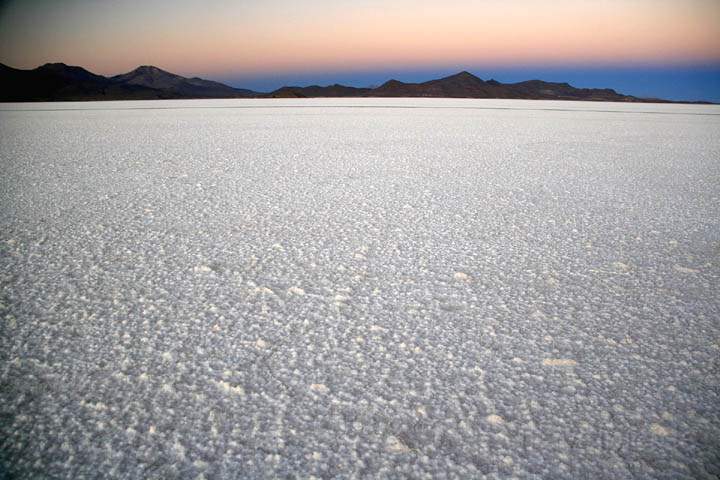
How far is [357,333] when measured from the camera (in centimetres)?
106

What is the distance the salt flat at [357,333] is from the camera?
2.36 feet

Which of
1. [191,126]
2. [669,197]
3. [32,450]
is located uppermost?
[191,126]

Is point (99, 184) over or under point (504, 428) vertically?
over

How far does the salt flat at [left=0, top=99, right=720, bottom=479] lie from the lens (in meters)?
0.72

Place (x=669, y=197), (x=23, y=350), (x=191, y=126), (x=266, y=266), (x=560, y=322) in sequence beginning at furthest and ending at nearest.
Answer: (x=191, y=126)
(x=669, y=197)
(x=266, y=266)
(x=560, y=322)
(x=23, y=350)

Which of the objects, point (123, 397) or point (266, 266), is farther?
point (266, 266)

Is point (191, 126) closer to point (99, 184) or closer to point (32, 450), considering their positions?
point (99, 184)

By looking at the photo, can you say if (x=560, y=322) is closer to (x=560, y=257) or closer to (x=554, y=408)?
(x=554, y=408)

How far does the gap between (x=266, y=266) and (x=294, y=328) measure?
16.3 inches

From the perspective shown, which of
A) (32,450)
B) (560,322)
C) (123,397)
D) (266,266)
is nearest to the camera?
(32,450)

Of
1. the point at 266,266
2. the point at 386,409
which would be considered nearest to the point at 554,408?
the point at 386,409

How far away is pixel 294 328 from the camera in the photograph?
1077mm

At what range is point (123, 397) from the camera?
0.83 meters

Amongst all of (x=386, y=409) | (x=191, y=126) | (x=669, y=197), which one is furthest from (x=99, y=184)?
(x=191, y=126)
